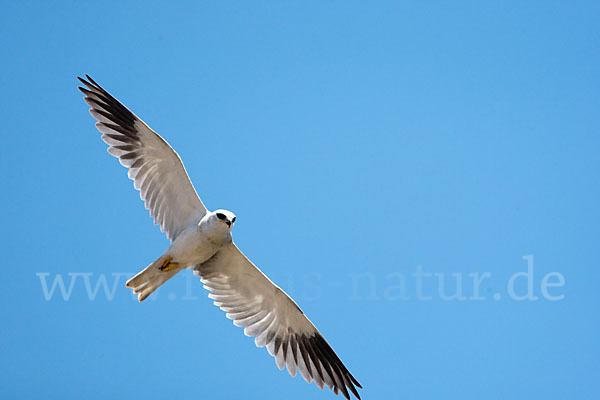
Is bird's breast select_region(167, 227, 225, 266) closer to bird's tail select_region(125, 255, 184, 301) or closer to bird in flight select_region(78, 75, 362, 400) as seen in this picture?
bird in flight select_region(78, 75, 362, 400)

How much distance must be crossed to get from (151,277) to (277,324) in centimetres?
188

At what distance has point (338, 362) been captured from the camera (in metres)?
9.10

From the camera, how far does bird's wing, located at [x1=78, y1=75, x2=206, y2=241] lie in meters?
8.77

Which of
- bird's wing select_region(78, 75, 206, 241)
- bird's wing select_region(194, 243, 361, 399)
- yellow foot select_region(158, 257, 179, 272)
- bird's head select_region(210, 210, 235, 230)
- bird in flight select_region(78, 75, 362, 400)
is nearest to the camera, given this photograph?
bird's head select_region(210, 210, 235, 230)

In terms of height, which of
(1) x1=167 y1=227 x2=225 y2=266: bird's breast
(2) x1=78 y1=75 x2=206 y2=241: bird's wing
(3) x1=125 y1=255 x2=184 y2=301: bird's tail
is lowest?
(3) x1=125 y1=255 x2=184 y2=301: bird's tail

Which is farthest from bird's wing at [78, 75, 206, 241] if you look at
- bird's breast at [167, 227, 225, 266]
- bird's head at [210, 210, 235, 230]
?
bird's head at [210, 210, 235, 230]

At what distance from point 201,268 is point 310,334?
174cm

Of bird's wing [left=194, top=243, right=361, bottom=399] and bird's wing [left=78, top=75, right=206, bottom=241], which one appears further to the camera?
bird's wing [left=194, top=243, right=361, bottom=399]

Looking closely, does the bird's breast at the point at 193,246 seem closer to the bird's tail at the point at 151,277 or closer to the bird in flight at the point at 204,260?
the bird in flight at the point at 204,260

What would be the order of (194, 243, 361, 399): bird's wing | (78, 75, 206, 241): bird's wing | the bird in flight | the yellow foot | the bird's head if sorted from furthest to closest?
(194, 243, 361, 399): bird's wing, (78, 75, 206, 241): bird's wing, the bird in flight, the yellow foot, the bird's head

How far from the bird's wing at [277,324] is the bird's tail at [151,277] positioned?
0.66 meters

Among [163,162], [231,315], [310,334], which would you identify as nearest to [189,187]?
[163,162]

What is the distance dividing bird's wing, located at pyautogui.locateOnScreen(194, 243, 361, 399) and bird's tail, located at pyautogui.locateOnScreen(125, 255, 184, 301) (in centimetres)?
66

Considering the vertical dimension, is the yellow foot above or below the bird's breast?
below
